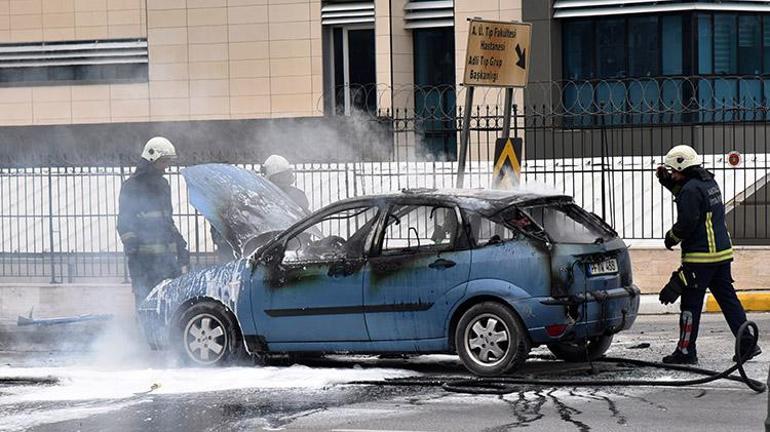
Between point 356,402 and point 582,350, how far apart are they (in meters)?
2.52

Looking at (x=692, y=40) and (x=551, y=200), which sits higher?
(x=692, y=40)

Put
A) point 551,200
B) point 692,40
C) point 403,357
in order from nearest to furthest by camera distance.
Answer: point 551,200
point 403,357
point 692,40

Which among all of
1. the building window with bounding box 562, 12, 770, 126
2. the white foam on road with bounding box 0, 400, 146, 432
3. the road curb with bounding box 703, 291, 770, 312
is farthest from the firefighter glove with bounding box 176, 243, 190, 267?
the building window with bounding box 562, 12, 770, 126

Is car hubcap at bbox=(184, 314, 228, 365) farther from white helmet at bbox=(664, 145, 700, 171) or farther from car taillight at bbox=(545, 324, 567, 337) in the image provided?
white helmet at bbox=(664, 145, 700, 171)

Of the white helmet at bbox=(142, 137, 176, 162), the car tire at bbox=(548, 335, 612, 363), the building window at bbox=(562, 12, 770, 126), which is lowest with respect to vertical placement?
the car tire at bbox=(548, 335, 612, 363)

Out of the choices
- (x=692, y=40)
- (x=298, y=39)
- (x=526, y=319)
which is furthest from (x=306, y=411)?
(x=298, y=39)

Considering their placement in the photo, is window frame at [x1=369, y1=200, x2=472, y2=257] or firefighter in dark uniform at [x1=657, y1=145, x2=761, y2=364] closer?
window frame at [x1=369, y1=200, x2=472, y2=257]

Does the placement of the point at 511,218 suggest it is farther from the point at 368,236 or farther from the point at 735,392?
the point at 735,392

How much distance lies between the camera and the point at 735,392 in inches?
385

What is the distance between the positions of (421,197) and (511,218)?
0.82 m

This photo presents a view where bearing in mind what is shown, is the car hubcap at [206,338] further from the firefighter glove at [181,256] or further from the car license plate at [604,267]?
the car license plate at [604,267]

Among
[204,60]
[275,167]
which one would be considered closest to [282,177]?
[275,167]

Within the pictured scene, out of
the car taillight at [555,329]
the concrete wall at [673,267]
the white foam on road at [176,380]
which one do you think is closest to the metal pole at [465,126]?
the concrete wall at [673,267]

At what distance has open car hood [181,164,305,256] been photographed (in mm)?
12234
